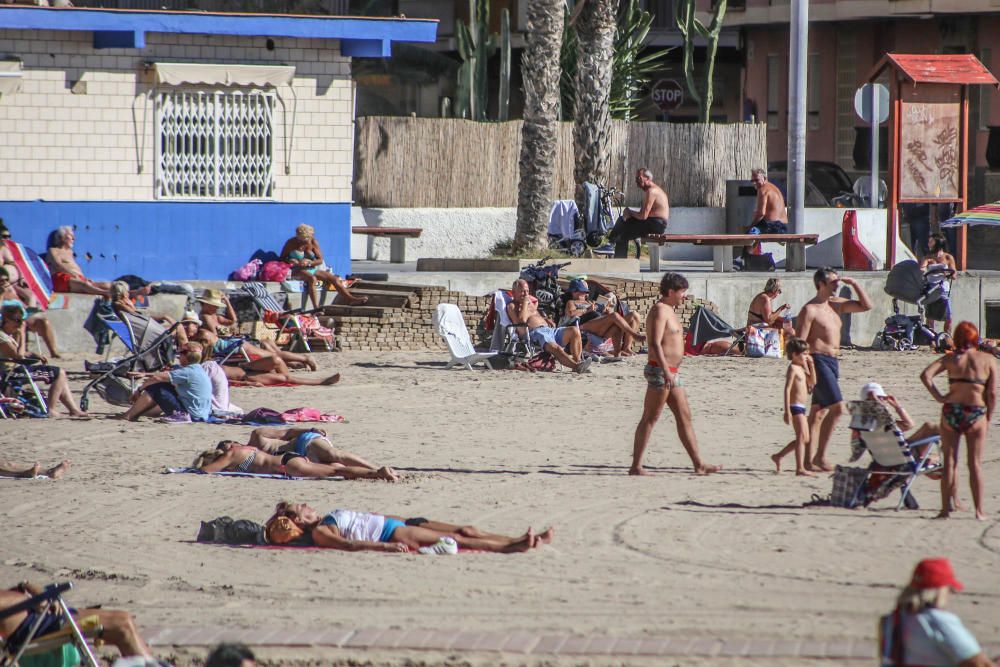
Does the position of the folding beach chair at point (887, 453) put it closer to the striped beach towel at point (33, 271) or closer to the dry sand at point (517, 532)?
the dry sand at point (517, 532)

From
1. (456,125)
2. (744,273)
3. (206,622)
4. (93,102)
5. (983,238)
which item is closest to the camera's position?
(206,622)

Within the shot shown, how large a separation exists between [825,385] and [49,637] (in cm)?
658

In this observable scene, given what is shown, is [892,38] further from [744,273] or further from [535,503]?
[535,503]

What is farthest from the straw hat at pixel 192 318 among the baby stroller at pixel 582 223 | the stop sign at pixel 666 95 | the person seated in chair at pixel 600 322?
the stop sign at pixel 666 95

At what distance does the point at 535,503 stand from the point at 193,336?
18.1 feet

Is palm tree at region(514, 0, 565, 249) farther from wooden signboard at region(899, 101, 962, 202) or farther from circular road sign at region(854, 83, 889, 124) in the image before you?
circular road sign at region(854, 83, 889, 124)

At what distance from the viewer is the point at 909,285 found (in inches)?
807

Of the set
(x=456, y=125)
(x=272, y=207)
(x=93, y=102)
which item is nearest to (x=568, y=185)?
(x=456, y=125)

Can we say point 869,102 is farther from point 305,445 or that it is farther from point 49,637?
point 49,637

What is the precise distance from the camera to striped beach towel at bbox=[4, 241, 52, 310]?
17.5 metres

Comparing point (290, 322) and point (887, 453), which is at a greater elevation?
point (290, 322)

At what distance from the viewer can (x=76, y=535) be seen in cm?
934

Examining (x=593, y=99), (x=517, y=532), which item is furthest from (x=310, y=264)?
(x=517, y=532)

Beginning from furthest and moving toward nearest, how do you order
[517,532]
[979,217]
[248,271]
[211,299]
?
[979,217], [248,271], [211,299], [517,532]
